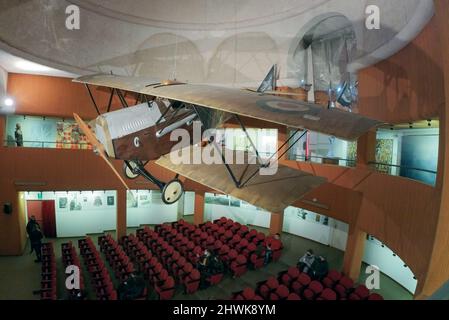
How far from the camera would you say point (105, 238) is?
39.9ft

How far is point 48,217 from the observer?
551 inches

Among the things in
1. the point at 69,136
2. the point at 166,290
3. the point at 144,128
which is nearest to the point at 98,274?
the point at 166,290

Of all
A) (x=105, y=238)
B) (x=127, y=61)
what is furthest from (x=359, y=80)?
(x=105, y=238)

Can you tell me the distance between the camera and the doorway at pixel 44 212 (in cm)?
1397

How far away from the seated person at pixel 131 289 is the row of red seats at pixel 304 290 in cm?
273

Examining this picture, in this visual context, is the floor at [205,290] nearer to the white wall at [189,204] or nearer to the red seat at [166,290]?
the red seat at [166,290]

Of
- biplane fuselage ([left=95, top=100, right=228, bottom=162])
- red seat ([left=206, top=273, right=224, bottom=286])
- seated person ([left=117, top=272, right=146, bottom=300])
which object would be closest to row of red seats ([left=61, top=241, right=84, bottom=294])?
seated person ([left=117, top=272, right=146, bottom=300])

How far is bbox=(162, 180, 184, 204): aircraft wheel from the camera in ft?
20.8

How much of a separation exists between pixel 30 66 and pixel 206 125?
8.60 metres

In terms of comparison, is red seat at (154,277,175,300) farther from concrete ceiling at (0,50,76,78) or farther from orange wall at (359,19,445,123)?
concrete ceiling at (0,50,76,78)

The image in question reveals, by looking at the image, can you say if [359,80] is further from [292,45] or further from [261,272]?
[261,272]

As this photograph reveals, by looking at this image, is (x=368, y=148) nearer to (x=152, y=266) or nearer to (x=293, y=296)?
(x=293, y=296)

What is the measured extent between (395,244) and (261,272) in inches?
206

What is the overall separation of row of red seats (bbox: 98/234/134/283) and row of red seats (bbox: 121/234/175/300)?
49 cm
